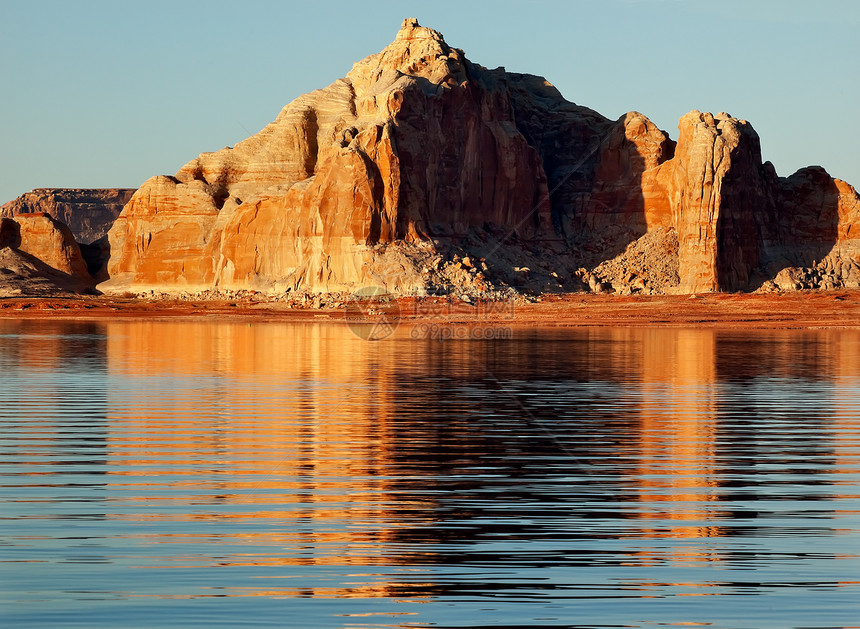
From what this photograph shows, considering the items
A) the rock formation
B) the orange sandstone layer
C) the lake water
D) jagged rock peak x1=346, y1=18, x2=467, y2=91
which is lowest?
the lake water

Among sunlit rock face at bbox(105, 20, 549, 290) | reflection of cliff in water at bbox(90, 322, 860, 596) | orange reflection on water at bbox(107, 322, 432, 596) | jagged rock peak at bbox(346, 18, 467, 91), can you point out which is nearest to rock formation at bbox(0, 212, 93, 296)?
sunlit rock face at bbox(105, 20, 549, 290)

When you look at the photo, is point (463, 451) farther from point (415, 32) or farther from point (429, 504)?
point (415, 32)

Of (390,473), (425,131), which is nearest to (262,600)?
(390,473)

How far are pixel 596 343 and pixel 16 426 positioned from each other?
40210 mm

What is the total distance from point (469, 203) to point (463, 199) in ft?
3.45

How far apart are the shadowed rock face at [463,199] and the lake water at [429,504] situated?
7804 centimetres

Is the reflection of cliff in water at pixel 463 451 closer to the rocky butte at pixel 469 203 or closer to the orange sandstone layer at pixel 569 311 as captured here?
the orange sandstone layer at pixel 569 311

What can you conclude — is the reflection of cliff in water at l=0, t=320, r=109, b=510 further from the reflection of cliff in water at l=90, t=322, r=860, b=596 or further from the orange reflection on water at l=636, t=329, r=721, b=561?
the orange reflection on water at l=636, t=329, r=721, b=561

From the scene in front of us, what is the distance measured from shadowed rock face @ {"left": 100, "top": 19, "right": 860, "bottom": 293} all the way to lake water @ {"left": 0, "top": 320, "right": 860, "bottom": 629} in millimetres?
78038

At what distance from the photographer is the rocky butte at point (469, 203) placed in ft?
372

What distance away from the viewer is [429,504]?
1431 cm

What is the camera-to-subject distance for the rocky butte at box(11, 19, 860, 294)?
11338 centimetres

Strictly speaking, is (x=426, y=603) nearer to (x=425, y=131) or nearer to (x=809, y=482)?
(x=809, y=482)

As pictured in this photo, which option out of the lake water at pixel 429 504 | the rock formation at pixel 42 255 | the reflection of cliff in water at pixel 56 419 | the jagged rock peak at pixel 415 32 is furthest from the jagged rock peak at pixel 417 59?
the lake water at pixel 429 504
